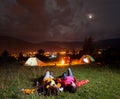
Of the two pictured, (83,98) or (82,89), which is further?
(82,89)

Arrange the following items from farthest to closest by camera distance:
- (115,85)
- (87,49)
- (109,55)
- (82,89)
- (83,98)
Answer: (87,49) → (109,55) → (115,85) → (82,89) → (83,98)

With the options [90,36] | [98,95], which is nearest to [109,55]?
[98,95]

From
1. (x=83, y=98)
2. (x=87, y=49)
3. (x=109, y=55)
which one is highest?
(x=87, y=49)

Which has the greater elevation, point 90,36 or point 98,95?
point 90,36

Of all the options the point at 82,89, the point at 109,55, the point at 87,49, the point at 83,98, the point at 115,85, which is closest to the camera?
the point at 83,98

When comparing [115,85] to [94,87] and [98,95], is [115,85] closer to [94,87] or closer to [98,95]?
[94,87]

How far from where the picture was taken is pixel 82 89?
14992 millimetres

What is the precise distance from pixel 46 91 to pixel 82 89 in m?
2.60

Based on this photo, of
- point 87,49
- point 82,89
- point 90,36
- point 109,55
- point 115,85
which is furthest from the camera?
point 90,36

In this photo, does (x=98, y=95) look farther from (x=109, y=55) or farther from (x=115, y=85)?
(x=109, y=55)

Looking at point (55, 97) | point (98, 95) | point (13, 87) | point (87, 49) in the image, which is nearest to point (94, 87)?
point (98, 95)

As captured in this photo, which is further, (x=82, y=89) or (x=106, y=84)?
(x=106, y=84)

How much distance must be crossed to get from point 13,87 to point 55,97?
404cm

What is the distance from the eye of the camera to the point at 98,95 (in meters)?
13.6
